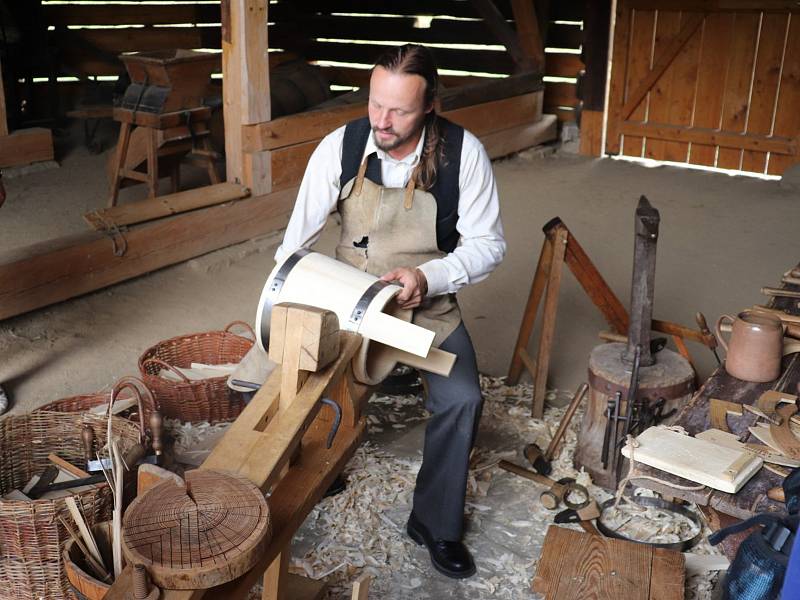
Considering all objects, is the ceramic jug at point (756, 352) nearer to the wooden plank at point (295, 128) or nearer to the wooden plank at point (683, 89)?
the wooden plank at point (295, 128)

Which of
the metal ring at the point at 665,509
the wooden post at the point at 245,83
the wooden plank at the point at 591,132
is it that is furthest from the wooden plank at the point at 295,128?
the metal ring at the point at 665,509

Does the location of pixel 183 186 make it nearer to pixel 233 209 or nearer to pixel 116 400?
pixel 233 209

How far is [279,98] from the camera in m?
7.27

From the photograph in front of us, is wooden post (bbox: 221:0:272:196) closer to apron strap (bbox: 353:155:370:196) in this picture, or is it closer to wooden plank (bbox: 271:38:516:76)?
apron strap (bbox: 353:155:370:196)

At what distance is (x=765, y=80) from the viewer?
8.33 metres

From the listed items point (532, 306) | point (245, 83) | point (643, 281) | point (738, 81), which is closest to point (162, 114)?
point (245, 83)

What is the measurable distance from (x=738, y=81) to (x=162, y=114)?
209 inches

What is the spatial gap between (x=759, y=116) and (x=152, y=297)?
589 cm

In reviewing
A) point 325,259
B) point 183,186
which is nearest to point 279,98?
point 183,186

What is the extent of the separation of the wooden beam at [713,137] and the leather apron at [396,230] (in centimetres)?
619

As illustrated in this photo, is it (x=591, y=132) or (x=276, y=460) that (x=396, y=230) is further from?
(x=591, y=132)

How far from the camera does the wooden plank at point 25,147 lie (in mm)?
7730

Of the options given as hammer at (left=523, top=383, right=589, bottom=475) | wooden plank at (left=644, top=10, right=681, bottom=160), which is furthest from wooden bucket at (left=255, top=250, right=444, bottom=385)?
wooden plank at (left=644, top=10, right=681, bottom=160)

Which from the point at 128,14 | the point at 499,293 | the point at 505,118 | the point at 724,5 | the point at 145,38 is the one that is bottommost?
the point at 499,293
